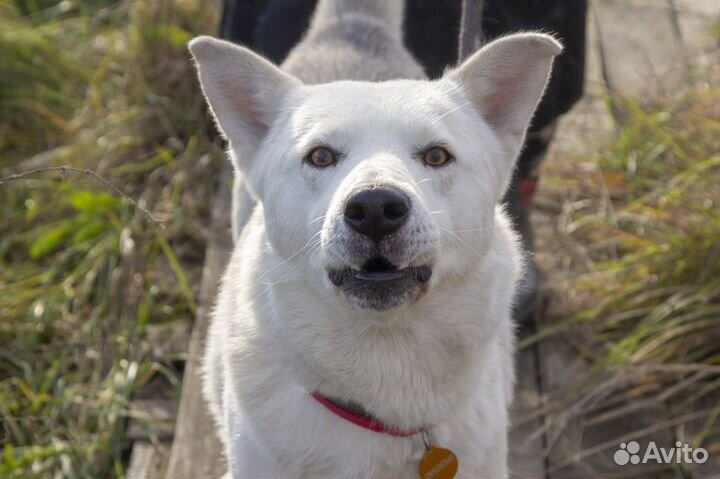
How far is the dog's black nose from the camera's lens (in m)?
2.46

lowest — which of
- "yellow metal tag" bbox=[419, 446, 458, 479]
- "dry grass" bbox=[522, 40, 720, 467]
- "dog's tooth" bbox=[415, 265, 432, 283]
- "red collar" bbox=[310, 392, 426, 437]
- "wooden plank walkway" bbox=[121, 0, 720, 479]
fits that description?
"wooden plank walkway" bbox=[121, 0, 720, 479]

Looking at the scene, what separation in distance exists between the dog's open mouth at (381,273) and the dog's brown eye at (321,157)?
0.37 meters

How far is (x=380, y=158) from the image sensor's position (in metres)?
2.68

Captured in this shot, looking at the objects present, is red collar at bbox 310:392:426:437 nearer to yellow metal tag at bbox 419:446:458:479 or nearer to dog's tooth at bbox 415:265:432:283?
yellow metal tag at bbox 419:446:458:479

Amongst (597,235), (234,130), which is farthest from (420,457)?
(597,235)

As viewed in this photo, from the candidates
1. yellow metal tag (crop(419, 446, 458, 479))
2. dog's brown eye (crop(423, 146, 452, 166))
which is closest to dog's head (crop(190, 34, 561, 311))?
dog's brown eye (crop(423, 146, 452, 166))

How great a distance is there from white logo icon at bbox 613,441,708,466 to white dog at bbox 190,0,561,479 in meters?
0.93

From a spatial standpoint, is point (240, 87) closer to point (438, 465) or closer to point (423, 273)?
point (423, 273)

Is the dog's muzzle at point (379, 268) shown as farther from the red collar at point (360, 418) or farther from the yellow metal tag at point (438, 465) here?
the yellow metal tag at point (438, 465)

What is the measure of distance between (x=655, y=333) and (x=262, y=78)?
7.22 ft

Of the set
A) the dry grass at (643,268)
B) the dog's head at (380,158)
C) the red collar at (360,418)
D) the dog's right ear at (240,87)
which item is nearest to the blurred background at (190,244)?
the dry grass at (643,268)

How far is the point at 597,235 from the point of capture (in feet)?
15.8

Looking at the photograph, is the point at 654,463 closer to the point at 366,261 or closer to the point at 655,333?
the point at 655,333

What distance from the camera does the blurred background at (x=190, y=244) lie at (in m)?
4.02
